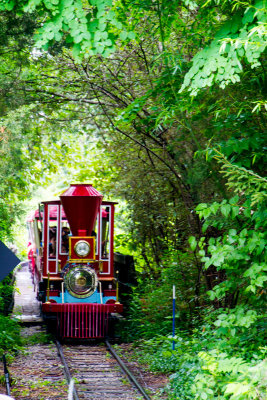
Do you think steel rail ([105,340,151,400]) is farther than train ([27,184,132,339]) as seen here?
No

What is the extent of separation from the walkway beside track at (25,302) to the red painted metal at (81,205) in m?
2.70

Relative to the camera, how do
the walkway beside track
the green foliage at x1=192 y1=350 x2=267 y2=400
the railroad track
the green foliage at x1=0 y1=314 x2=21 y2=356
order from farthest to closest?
the walkway beside track, the green foliage at x1=0 y1=314 x2=21 y2=356, the railroad track, the green foliage at x1=192 y1=350 x2=267 y2=400

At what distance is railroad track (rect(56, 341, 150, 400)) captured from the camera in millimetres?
7718

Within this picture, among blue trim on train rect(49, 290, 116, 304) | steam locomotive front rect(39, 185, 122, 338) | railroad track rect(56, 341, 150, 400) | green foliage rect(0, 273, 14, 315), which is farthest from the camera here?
green foliage rect(0, 273, 14, 315)

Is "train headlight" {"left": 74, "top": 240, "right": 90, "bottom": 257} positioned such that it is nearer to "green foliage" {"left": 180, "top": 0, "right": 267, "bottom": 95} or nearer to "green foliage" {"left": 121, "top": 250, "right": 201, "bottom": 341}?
"green foliage" {"left": 121, "top": 250, "right": 201, "bottom": 341}

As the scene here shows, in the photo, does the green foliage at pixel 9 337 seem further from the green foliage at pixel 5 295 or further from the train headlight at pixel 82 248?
the train headlight at pixel 82 248

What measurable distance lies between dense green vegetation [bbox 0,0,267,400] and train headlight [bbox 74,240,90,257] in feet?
5.51

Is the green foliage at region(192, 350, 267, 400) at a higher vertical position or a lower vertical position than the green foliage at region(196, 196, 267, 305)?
lower

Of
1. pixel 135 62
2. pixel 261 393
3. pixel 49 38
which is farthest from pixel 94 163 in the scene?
pixel 261 393

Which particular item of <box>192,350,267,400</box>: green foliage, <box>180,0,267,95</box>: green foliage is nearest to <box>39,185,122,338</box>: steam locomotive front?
<box>192,350,267,400</box>: green foliage

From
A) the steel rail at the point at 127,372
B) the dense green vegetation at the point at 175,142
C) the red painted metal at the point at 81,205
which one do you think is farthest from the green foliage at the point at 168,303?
the red painted metal at the point at 81,205

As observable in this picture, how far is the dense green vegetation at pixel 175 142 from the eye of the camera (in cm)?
604

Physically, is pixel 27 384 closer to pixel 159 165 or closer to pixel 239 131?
pixel 239 131

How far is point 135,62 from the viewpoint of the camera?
1093 cm
